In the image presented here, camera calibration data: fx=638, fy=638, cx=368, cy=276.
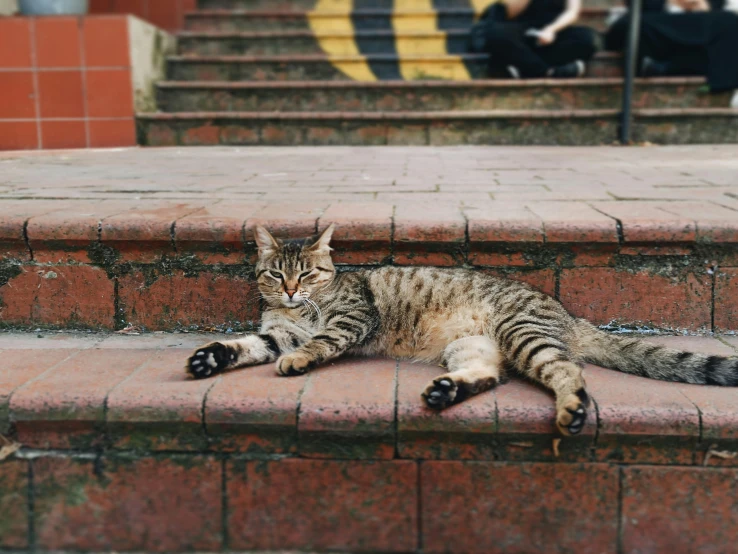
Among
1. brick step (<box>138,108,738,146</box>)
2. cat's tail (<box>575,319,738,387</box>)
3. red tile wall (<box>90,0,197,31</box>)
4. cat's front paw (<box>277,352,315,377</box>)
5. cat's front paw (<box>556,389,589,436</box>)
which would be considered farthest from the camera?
red tile wall (<box>90,0,197,31</box>)

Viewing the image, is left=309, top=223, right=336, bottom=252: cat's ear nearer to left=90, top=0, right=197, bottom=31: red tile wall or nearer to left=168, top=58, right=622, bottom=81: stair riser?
left=168, top=58, right=622, bottom=81: stair riser

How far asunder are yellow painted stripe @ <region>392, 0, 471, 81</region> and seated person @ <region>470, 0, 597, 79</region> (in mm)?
378

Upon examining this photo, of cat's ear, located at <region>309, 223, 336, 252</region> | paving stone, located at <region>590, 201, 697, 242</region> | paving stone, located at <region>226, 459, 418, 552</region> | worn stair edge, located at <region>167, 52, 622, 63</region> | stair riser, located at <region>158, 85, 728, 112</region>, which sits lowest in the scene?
paving stone, located at <region>226, 459, 418, 552</region>

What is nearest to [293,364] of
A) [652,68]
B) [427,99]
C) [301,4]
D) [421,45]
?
[427,99]

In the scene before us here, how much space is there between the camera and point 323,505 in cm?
183

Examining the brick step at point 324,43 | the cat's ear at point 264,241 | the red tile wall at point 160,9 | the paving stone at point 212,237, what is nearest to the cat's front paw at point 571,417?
the cat's ear at point 264,241

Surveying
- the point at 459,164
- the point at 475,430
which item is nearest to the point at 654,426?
the point at 475,430

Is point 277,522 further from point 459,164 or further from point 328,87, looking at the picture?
point 328,87

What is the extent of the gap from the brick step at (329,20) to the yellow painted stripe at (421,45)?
0.04 ft

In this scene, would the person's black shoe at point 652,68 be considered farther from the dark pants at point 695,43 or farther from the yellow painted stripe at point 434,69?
the yellow painted stripe at point 434,69

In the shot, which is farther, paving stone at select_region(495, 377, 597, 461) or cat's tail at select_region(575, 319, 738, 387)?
cat's tail at select_region(575, 319, 738, 387)

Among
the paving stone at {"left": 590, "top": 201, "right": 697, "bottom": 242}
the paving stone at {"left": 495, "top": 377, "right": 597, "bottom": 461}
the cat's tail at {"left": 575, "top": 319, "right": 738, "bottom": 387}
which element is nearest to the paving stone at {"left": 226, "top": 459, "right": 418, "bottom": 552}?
the paving stone at {"left": 495, "top": 377, "right": 597, "bottom": 461}

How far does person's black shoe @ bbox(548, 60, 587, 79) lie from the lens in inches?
251

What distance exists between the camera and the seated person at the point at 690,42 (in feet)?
19.4
